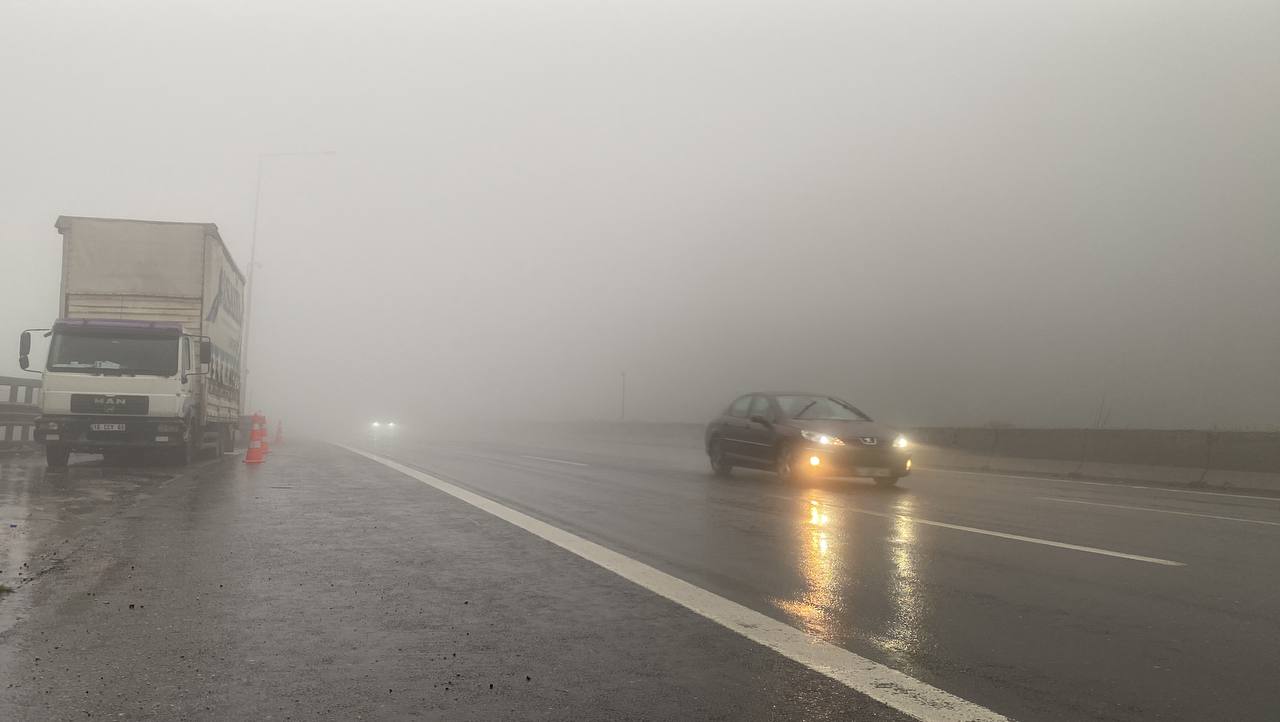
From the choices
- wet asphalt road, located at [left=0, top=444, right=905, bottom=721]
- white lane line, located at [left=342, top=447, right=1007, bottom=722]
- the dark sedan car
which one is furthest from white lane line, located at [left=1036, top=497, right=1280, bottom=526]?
wet asphalt road, located at [left=0, top=444, right=905, bottom=721]

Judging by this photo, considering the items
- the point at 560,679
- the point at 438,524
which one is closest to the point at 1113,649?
the point at 560,679

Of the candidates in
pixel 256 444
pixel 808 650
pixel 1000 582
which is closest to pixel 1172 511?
pixel 1000 582

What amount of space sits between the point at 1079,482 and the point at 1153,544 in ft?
29.2

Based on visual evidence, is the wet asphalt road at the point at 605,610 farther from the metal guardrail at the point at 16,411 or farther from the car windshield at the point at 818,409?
the metal guardrail at the point at 16,411

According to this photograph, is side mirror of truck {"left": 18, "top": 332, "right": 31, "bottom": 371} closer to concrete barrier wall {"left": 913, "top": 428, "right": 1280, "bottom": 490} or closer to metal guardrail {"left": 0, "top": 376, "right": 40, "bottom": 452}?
metal guardrail {"left": 0, "top": 376, "right": 40, "bottom": 452}

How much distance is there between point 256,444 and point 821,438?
1178 cm

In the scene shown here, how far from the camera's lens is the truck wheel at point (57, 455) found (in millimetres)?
15273

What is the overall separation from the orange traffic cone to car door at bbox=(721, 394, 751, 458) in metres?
9.15

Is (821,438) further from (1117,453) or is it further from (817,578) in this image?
(817,578)

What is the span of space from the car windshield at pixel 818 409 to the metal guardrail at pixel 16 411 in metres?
14.8

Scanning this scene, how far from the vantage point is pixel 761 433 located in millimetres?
15234

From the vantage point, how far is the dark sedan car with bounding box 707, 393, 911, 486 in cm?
1346

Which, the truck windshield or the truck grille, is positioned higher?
the truck windshield

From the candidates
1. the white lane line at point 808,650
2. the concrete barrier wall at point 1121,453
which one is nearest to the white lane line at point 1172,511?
the concrete barrier wall at point 1121,453
